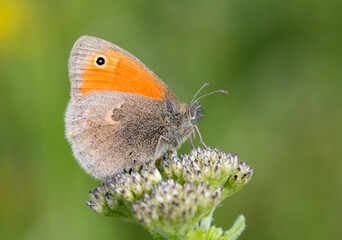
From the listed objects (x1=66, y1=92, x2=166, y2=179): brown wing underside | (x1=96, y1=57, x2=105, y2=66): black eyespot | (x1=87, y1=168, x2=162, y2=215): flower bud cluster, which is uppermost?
(x1=96, y1=57, x2=105, y2=66): black eyespot

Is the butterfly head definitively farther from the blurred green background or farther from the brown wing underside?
the blurred green background

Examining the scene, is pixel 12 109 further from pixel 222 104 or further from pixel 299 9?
pixel 299 9

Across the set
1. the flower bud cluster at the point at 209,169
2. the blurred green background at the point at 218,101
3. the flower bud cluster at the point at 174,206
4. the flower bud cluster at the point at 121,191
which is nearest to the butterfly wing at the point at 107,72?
the flower bud cluster at the point at 209,169

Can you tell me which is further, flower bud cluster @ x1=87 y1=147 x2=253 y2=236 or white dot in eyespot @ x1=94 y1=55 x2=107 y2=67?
white dot in eyespot @ x1=94 y1=55 x2=107 y2=67

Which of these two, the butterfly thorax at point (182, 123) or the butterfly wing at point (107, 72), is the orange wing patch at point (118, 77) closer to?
the butterfly wing at point (107, 72)

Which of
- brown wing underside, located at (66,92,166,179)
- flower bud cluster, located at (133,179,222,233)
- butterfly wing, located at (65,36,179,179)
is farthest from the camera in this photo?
butterfly wing, located at (65,36,179,179)

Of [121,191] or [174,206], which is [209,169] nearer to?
[174,206]

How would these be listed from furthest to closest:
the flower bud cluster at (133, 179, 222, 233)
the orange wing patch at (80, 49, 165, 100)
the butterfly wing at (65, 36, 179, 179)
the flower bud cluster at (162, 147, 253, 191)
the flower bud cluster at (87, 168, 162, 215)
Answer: the orange wing patch at (80, 49, 165, 100) < the butterfly wing at (65, 36, 179, 179) < the flower bud cluster at (162, 147, 253, 191) < the flower bud cluster at (87, 168, 162, 215) < the flower bud cluster at (133, 179, 222, 233)

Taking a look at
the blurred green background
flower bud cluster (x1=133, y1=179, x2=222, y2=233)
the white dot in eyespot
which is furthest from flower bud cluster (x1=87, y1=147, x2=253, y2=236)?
the blurred green background

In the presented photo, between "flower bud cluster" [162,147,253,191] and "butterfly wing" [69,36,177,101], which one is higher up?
"butterfly wing" [69,36,177,101]
